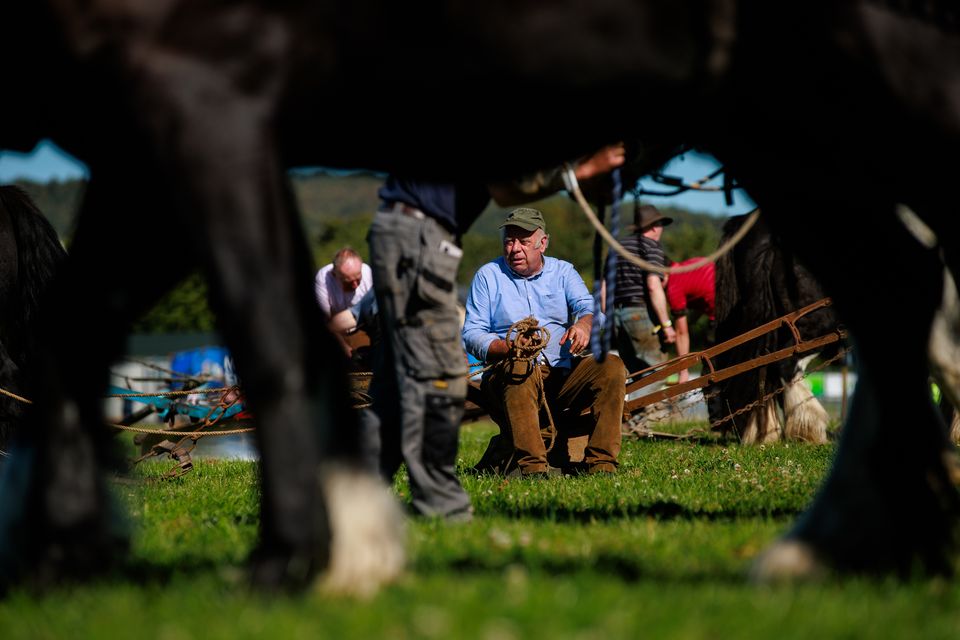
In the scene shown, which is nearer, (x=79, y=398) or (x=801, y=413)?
(x=79, y=398)

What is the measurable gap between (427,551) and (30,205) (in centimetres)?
562

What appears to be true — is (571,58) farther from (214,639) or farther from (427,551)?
(427,551)

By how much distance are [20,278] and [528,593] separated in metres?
6.18

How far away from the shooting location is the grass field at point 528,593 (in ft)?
7.04

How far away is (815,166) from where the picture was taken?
9.20ft

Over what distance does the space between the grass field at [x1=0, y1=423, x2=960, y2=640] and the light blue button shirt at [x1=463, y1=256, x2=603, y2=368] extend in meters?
2.56

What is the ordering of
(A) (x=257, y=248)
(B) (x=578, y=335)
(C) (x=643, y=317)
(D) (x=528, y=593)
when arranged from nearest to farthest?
(A) (x=257, y=248), (D) (x=528, y=593), (B) (x=578, y=335), (C) (x=643, y=317)

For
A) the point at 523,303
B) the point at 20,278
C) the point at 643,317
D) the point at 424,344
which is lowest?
the point at 424,344

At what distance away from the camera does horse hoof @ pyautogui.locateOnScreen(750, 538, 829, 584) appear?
2637 mm

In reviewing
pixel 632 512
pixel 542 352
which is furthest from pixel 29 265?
pixel 632 512

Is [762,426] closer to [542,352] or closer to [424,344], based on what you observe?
[542,352]

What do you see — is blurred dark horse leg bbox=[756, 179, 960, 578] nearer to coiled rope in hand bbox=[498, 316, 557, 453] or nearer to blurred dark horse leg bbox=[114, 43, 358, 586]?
blurred dark horse leg bbox=[114, 43, 358, 586]

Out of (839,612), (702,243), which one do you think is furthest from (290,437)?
(702,243)

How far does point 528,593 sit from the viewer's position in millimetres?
2424
